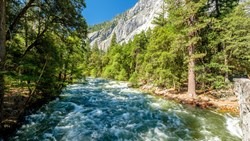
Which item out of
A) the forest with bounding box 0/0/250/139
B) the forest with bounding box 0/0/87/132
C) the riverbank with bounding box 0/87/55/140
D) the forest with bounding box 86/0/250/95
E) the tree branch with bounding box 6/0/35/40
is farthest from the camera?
the forest with bounding box 86/0/250/95

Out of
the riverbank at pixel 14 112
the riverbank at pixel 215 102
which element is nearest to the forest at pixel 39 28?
the riverbank at pixel 14 112

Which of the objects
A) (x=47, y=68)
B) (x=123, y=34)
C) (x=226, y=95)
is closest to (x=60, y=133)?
(x=47, y=68)

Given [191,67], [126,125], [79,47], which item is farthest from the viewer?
[191,67]

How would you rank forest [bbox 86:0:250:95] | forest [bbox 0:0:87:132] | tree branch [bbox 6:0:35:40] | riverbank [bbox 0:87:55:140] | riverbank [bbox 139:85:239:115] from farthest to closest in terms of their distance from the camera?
forest [bbox 86:0:250:95] → riverbank [bbox 139:85:239:115] → forest [bbox 0:0:87:132] → tree branch [bbox 6:0:35:40] → riverbank [bbox 0:87:55:140]

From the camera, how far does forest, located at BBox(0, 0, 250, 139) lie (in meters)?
7.93

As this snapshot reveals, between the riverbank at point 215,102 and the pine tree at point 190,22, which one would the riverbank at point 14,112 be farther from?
the pine tree at point 190,22

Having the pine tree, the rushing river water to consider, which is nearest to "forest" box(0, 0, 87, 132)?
the rushing river water

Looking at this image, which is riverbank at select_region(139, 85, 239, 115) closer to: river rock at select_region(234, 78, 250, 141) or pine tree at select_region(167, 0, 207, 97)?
pine tree at select_region(167, 0, 207, 97)

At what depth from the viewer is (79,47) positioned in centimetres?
1242

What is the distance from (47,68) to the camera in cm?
941

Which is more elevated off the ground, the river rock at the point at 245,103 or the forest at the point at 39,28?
the forest at the point at 39,28

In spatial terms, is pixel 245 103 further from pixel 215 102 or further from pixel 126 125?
pixel 215 102

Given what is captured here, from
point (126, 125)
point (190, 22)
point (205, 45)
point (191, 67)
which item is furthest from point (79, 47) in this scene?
point (205, 45)

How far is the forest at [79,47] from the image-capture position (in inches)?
312
